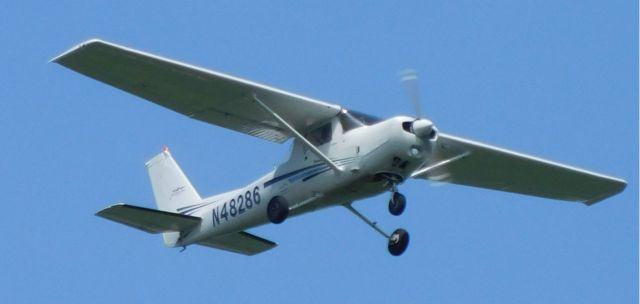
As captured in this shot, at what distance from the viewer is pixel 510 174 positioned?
1164 inches

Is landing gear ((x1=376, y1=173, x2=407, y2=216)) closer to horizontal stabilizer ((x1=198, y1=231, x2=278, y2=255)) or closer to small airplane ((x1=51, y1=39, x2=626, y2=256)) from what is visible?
small airplane ((x1=51, y1=39, x2=626, y2=256))

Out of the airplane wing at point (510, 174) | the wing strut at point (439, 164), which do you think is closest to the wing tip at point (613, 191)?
the airplane wing at point (510, 174)

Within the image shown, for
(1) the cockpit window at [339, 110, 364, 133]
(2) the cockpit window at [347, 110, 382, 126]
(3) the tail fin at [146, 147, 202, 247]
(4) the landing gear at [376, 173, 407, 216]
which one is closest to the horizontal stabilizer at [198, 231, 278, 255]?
(3) the tail fin at [146, 147, 202, 247]

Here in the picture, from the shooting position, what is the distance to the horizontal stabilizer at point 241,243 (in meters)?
29.3

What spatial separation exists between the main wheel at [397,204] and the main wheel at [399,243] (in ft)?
2.95

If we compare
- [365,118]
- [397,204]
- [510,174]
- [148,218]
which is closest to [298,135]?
[365,118]

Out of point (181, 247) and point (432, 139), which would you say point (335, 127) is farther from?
point (181, 247)

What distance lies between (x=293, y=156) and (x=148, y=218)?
9.40ft

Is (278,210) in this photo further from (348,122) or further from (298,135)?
(348,122)

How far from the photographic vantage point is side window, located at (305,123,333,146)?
1054 inches

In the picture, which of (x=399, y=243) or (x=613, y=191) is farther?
(x=613, y=191)

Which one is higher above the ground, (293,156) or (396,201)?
(293,156)

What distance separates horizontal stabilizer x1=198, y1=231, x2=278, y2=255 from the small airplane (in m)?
0.02

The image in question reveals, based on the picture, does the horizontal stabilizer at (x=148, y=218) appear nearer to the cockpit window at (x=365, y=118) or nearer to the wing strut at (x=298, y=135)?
the wing strut at (x=298, y=135)
